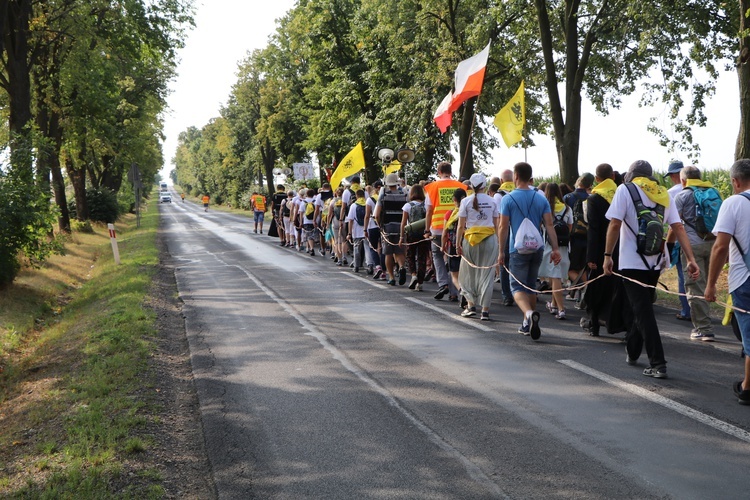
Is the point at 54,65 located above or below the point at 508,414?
above

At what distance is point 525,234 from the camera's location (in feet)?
29.9

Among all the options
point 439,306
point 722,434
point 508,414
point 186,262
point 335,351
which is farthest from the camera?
point 186,262

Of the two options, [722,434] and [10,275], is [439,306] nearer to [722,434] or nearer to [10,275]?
[722,434]

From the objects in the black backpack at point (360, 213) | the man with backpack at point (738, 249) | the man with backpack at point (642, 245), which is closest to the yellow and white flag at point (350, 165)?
the black backpack at point (360, 213)

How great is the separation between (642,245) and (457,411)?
2.55 metres

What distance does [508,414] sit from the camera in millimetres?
5875

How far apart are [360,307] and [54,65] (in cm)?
2070

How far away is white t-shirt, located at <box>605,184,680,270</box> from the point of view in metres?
7.19

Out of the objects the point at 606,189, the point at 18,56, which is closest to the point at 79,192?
the point at 18,56

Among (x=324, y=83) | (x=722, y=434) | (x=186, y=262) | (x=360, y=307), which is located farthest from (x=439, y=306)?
(x=324, y=83)

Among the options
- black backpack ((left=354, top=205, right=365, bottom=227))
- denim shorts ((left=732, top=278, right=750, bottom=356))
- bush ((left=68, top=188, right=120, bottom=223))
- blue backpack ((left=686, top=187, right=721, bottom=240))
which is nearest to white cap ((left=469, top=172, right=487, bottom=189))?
blue backpack ((left=686, top=187, right=721, bottom=240))

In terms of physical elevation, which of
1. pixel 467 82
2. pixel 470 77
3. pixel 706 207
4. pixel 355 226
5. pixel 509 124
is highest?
pixel 470 77

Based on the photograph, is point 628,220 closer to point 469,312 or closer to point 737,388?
point 737,388

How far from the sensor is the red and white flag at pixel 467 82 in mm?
16844
